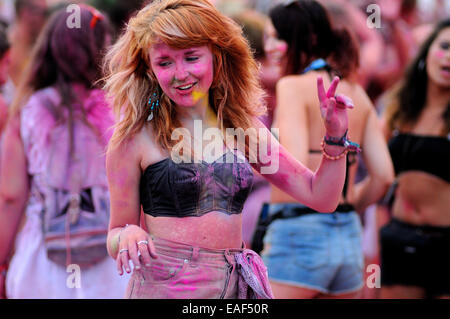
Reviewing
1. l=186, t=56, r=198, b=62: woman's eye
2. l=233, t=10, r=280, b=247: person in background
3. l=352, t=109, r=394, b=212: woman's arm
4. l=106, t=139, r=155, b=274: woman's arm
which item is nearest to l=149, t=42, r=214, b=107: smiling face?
l=186, t=56, r=198, b=62: woman's eye

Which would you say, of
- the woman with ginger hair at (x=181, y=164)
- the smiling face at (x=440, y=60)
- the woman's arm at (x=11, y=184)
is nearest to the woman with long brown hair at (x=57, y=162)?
the woman's arm at (x=11, y=184)

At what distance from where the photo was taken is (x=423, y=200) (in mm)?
3656

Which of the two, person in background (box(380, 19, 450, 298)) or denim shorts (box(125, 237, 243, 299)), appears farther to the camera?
person in background (box(380, 19, 450, 298))

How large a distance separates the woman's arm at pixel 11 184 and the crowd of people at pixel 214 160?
0.04 feet

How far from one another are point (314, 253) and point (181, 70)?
1.37 metres

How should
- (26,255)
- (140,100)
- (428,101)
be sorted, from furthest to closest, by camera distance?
1. (428,101)
2. (26,255)
3. (140,100)

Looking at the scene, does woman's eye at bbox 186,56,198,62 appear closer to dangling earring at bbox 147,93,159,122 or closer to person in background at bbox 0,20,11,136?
dangling earring at bbox 147,93,159,122

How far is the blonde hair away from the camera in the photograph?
2.00 meters

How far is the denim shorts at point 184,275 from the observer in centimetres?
201

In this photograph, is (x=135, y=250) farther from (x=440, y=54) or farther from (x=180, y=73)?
(x=440, y=54)
